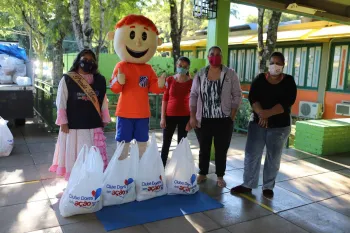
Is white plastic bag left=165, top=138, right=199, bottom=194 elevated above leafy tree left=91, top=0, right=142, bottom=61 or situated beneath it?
situated beneath

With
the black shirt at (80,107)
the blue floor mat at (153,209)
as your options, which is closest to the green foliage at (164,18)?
the black shirt at (80,107)

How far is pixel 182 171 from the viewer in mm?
3938

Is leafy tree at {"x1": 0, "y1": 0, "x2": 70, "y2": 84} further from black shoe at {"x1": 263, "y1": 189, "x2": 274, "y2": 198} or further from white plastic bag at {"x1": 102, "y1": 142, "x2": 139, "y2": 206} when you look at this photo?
black shoe at {"x1": 263, "y1": 189, "x2": 274, "y2": 198}

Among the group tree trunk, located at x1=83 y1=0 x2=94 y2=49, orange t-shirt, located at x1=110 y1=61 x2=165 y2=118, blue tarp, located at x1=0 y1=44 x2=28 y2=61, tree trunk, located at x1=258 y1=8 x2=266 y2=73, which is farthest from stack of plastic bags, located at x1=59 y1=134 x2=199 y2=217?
blue tarp, located at x1=0 y1=44 x2=28 y2=61

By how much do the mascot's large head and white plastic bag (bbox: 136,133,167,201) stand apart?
1060 millimetres

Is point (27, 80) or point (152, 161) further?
point (27, 80)

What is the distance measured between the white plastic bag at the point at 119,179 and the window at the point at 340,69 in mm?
9646

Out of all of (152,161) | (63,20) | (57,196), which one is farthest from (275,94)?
(63,20)

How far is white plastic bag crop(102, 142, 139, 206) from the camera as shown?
3.54m

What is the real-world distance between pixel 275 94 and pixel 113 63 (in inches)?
399

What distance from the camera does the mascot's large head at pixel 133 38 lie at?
3.97 metres

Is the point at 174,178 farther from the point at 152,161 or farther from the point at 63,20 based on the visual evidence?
the point at 63,20

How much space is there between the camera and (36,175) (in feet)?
15.1

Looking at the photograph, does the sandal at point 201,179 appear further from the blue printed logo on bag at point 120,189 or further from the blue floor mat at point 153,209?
the blue printed logo on bag at point 120,189
